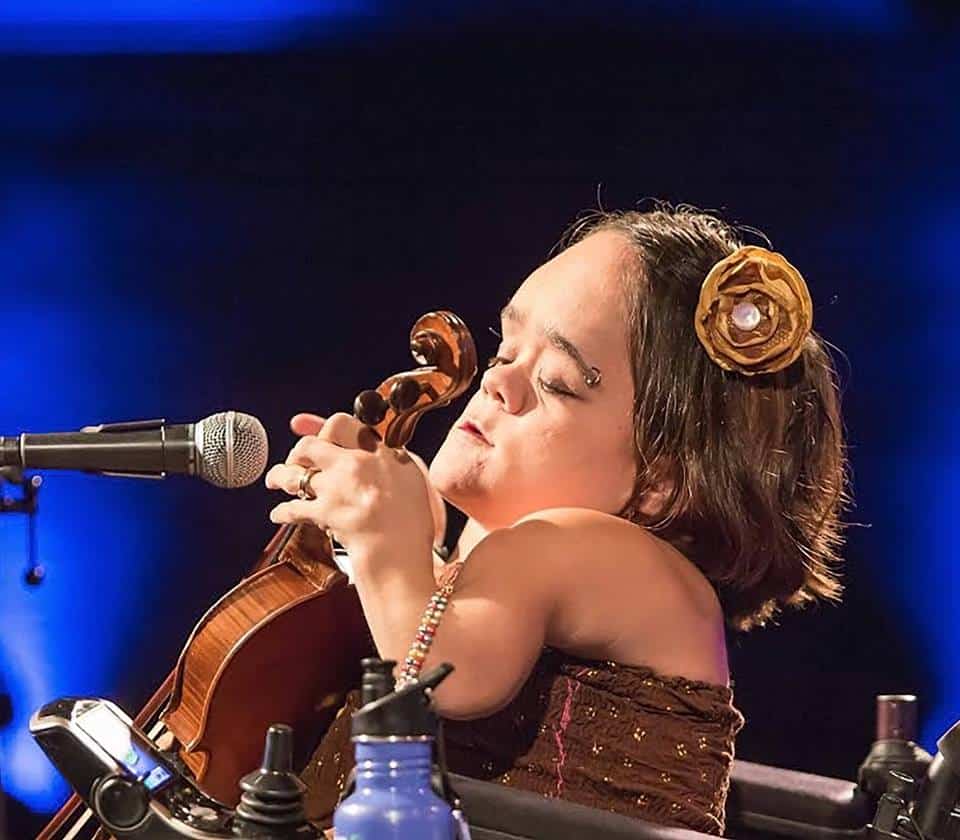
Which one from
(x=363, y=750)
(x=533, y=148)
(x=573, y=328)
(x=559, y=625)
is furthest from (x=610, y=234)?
(x=533, y=148)

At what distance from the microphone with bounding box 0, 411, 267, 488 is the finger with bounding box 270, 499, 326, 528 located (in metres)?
0.08

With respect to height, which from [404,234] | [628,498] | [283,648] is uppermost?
[404,234]

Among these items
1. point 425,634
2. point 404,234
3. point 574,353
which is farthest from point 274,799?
point 404,234

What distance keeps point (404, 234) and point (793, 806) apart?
132 centimetres

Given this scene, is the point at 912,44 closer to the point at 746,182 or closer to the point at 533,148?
the point at 746,182

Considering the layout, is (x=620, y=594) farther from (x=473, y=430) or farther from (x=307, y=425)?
(x=307, y=425)

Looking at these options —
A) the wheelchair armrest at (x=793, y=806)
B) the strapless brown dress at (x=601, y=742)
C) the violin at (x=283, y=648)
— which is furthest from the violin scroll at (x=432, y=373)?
the wheelchair armrest at (x=793, y=806)

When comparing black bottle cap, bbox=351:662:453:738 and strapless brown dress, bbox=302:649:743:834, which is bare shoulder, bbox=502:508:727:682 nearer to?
strapless brown dress, bbox=302:649:743:834

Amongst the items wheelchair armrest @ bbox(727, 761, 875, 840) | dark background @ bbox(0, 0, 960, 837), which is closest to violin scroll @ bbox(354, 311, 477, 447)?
wheelchair armrest @ bbox(727, 761, 875, 840)

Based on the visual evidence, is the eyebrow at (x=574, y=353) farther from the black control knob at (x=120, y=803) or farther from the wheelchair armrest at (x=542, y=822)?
the black control knob at (x=120, y=803)

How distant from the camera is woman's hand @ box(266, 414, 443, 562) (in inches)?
51.0

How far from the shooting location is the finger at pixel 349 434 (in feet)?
4.43

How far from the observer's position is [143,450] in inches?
48.5

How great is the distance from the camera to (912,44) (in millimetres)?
2484
